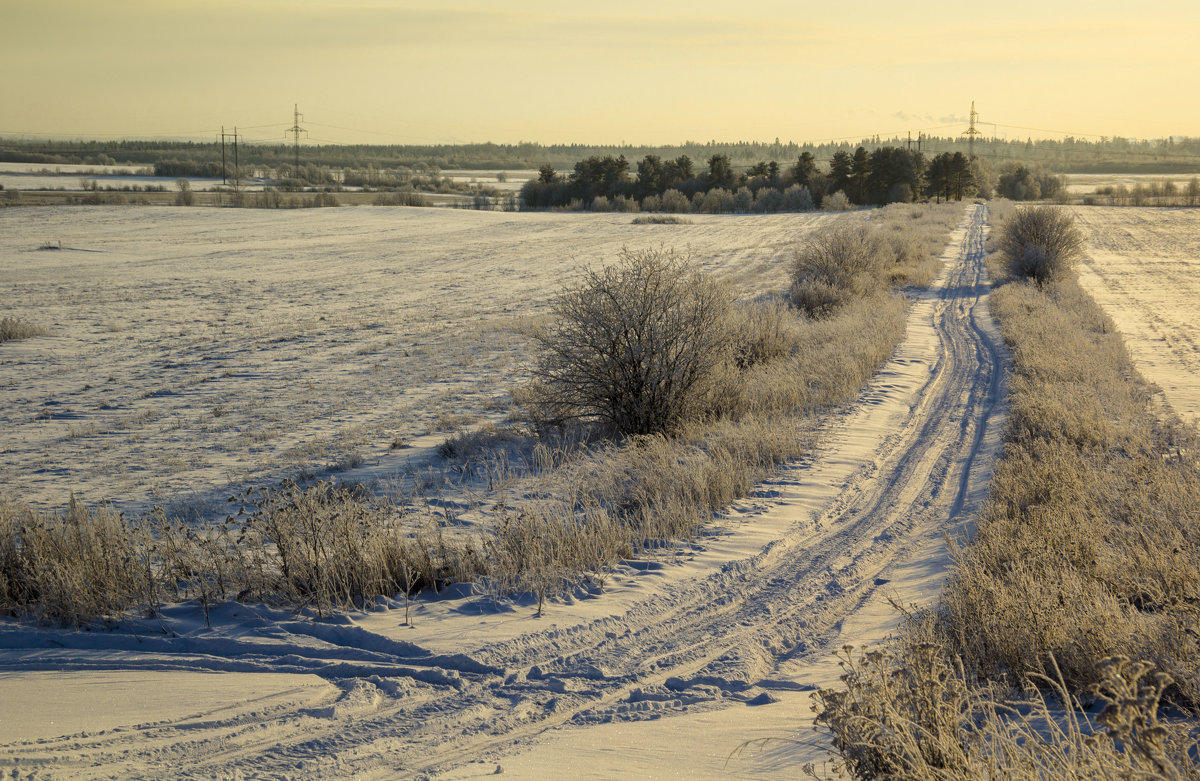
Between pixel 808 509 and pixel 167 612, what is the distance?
5807mm

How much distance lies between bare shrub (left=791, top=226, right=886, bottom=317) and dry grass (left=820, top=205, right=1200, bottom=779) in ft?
34.9

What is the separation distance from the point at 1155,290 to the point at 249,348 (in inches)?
1152

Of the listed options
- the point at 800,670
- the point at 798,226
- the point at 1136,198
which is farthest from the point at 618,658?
the point at 1136,198

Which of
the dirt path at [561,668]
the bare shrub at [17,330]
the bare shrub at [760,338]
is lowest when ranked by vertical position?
the dirt path at [561,668]

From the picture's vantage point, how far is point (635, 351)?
36.0 feet

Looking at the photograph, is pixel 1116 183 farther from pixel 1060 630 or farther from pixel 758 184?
pixel 1060 630

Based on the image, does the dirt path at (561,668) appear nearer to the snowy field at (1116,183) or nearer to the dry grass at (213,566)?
the dry grass at (213,566)

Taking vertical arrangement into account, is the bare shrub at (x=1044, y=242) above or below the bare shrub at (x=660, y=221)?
below

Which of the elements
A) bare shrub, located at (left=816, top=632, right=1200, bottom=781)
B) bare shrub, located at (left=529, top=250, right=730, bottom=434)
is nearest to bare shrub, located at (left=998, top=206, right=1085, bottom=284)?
bare shrub, located at (left=529, top=250, right=730, bottom=434)

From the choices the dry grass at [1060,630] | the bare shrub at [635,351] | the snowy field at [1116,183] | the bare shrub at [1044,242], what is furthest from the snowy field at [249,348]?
the snowy field at [1116,183]

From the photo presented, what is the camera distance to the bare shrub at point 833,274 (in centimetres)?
2158

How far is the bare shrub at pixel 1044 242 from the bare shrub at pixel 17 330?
28809mm

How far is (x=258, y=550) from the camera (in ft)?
21.2

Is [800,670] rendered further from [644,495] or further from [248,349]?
[248,349]
